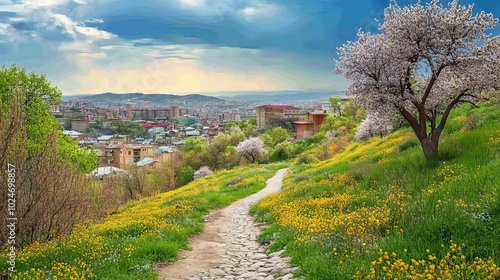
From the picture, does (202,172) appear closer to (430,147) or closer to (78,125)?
(430,147)

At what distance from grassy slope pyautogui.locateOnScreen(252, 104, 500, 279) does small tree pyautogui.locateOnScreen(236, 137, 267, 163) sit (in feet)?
165

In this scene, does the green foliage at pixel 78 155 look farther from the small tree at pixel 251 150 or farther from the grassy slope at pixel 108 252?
the small tree at pixel 251 150

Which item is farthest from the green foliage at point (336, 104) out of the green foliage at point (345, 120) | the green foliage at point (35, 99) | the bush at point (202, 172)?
the green foliage at point (35, 99)

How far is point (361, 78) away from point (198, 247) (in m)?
9.65

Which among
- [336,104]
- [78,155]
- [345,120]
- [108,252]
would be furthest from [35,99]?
[336,104]

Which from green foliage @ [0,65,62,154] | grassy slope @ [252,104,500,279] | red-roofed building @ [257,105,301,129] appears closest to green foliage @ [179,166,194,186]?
green foliage @ [0,65,62,154]

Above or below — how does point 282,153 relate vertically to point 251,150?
below

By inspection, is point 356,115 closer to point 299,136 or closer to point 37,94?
point 299,136

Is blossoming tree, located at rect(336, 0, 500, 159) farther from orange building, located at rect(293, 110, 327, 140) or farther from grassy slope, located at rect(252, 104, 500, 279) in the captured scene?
orange building, located at rect(293, 110, 327, 140)

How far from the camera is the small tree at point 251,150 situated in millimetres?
67562

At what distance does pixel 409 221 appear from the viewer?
348 inches

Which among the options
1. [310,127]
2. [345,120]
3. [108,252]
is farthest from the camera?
[310,127]

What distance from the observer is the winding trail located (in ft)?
32.1

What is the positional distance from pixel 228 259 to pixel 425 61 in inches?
420
